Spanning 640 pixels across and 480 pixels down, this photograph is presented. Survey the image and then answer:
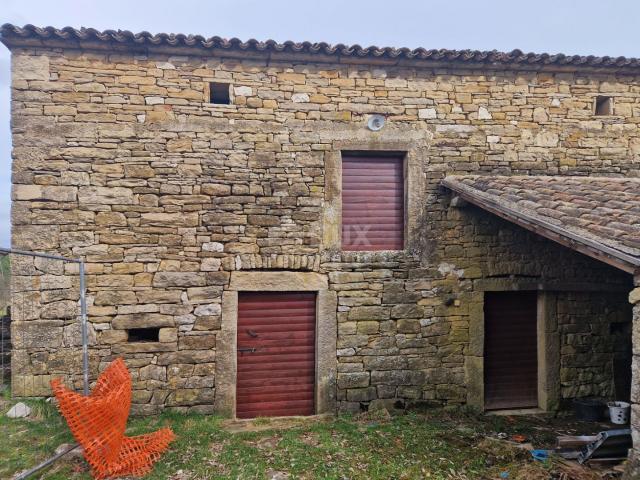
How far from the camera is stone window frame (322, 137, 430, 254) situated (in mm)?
5723

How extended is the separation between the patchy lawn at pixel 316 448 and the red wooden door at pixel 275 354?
0.31 m

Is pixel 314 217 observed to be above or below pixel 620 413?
above

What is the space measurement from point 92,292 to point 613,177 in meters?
7.44

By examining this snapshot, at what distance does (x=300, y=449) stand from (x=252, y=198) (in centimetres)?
307

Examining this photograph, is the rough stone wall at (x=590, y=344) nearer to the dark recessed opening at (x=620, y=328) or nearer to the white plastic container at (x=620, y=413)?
the dark recessed opening at (x=620, y=328)

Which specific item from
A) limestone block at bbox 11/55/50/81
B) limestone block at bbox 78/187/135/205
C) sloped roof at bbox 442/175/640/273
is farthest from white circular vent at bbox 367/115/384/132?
limestone block at bbox 11/55/50/81

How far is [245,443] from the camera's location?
15.6 feet

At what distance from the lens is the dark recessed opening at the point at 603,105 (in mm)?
6352

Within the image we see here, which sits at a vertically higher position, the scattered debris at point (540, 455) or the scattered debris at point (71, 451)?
the scattered debris at point (71, 451)

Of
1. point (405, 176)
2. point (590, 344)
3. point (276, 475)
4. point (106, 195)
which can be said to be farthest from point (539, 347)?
point (106, 195)

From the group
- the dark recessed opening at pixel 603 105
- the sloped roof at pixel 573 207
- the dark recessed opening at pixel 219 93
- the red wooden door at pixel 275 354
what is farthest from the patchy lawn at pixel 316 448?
the dark recessed opening at pixel 603 105

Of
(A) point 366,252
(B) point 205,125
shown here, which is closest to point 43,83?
(B) point 205,125

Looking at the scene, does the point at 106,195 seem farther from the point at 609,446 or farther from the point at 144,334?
the point at 609,446

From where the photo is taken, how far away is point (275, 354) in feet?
18.7
